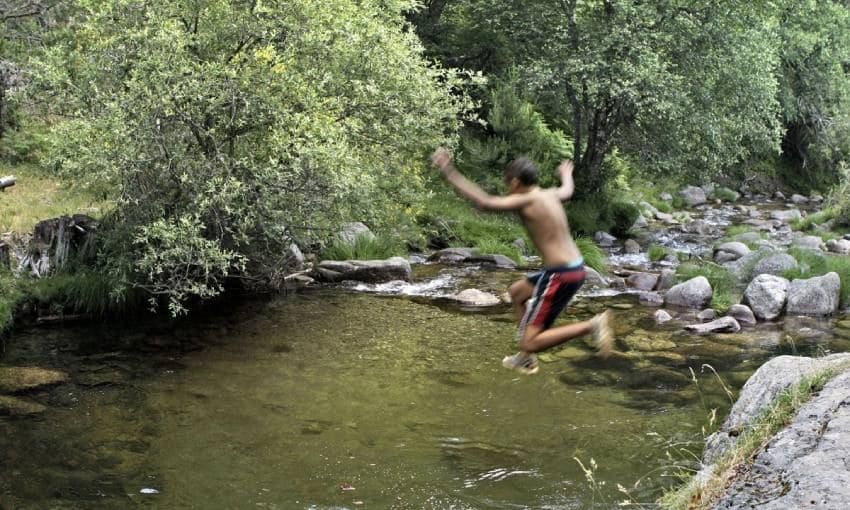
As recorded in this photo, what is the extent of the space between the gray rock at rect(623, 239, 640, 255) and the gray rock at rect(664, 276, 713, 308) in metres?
5.86

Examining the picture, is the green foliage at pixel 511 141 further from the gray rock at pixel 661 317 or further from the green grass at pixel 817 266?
the gray rock at pixel 661 317

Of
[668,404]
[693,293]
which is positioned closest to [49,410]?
[668,404]

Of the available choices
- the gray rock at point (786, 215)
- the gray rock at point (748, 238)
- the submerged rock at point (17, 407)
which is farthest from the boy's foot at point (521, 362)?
the gray rock at point (786, 215)

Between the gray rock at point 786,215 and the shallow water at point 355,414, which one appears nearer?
the shallow water at point 355,414

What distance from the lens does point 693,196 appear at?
33.6m

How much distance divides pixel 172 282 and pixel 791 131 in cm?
3434

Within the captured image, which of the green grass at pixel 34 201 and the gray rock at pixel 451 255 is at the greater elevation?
the green grass at pixel 34 201

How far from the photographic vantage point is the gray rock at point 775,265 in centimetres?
1728

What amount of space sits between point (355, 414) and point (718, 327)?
739 centimetres

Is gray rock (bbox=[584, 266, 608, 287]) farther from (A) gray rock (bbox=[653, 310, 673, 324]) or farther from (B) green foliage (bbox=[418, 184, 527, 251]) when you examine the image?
(B) green foliage (bbox=[418, 184, 527, 251])

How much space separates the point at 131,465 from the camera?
8.31 m

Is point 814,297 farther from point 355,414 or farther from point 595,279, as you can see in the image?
point 355,414

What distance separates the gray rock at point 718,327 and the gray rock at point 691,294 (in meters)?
1.75

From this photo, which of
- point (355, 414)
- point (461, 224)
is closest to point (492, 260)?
point (461, 224)
